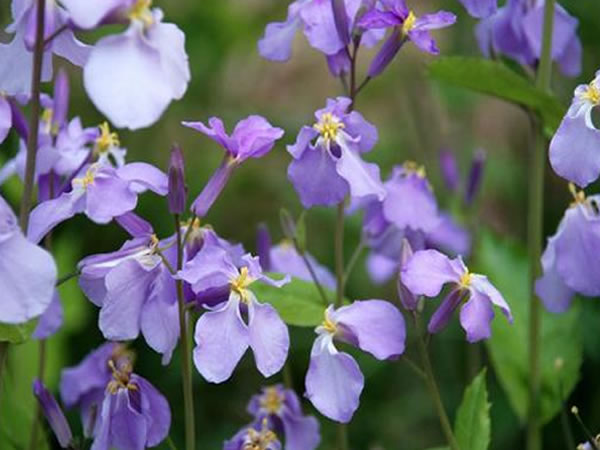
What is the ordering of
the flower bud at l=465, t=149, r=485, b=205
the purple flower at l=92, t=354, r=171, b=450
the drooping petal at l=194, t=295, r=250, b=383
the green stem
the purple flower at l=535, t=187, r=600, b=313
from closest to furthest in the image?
the drooping petal at l=194, t=295, r=250, b=383
the purple flower at l=92, t=354, r=171, b=450
the purple flower at l=535, t=187, r=600, b=313
the green stem
the flower bud at l=465, t=149, r=485, b=205

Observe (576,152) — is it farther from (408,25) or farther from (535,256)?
(535,256)

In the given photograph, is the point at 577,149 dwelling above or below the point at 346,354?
above

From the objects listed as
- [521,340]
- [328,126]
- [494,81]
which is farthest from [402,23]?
[521,340]

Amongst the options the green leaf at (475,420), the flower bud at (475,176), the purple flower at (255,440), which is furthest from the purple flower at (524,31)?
the purple flower at (255,440)

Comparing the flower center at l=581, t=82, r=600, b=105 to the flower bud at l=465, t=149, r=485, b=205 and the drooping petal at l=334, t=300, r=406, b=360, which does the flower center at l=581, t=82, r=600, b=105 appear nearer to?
the drooping petal at l=334, t=300, r=406, b=360

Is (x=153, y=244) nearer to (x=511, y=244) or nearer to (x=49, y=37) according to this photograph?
(x=49, y=37)

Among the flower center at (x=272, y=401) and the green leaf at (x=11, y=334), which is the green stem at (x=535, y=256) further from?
the green leaf at (x=11, y=334)

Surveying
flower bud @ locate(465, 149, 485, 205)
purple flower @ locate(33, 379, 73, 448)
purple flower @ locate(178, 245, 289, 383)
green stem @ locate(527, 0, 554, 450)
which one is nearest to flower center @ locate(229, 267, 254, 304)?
purple flower @ locate(178, 245, 289, 383)
